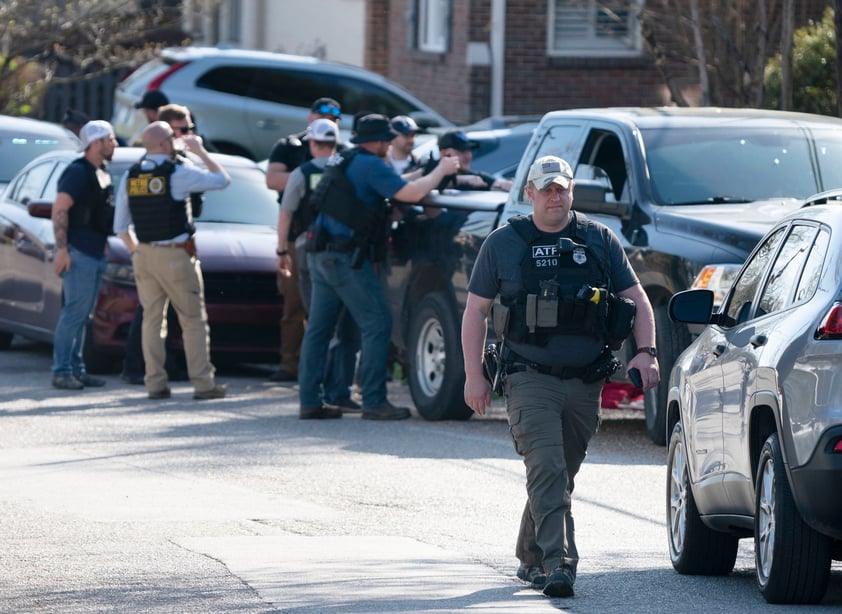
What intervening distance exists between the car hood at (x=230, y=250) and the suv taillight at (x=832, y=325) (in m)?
8.49

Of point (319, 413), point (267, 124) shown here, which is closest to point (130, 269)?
point (319, 413)

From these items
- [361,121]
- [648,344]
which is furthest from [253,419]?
[648,344]

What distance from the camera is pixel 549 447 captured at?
23.1 feet

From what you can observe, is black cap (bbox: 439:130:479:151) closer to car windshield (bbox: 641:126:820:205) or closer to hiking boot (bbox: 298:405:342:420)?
hiking boot (bbox: 298:405:342:420)

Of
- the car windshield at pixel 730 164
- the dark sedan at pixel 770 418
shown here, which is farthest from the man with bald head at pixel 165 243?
the dark sedan at pixel 770 418

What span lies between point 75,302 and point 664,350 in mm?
4925

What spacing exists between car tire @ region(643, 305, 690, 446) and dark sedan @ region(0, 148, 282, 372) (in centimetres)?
435

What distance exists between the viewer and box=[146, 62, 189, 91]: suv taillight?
75.2 ft

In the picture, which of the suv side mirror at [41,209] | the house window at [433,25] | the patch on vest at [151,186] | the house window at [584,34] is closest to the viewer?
the patch on vest at [151,186]

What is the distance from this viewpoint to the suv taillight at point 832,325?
249 inches

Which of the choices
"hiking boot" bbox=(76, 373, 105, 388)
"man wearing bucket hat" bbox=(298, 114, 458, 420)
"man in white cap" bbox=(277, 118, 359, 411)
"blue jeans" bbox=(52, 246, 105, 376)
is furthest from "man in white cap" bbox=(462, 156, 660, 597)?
"hiking boot" bbox=(76, 373, 105, 388)

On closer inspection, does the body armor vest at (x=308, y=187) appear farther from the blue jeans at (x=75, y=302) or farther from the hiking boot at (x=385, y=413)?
the blue jeans at (x=75, y=302)

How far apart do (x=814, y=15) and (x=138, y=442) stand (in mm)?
14511

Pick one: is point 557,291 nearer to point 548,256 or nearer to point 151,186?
point 548,256
